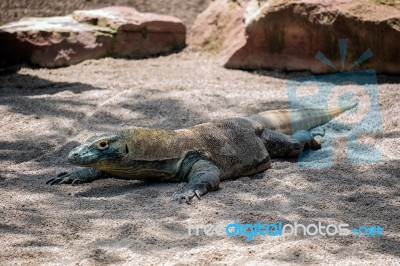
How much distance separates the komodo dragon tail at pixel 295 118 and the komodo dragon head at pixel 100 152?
150cm

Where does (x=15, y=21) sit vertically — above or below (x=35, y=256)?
below

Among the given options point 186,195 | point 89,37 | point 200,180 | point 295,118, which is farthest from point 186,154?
point 89,37

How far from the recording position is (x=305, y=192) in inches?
191

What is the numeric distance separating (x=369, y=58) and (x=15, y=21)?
5.52m

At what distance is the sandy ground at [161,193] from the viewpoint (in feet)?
12.2

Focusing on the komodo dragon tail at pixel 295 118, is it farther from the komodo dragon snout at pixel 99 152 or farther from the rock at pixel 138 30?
the rock at pixel 138 30

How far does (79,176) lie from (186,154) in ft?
2.94

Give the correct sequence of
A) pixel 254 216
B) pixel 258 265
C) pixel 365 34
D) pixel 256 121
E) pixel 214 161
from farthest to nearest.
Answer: pixel 365 34 → pixel 256 121 → pixel 214 161 → pixel 254 216 → pixel 258 265

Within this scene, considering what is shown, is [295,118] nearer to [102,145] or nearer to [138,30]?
[102,145]

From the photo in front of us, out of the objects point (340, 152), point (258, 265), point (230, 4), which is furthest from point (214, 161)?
point (230, 4)

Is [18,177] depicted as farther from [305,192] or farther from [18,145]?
[305,192]

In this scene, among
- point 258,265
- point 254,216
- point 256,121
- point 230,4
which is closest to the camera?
point 258,265

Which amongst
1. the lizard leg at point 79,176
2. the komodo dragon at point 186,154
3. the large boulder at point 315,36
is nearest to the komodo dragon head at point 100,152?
the komodo dragon at point 186,154

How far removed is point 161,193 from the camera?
4.90 m
